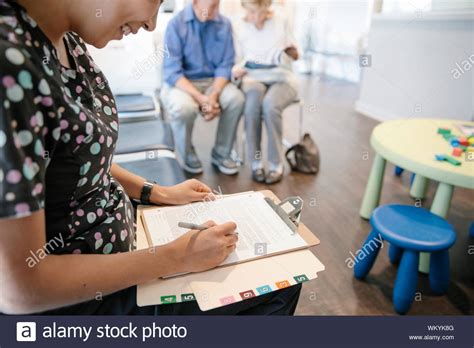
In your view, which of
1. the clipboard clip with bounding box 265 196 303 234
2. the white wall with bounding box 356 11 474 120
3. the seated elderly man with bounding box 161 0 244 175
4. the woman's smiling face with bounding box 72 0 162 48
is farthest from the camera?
the white wall with bounding box 356 11 474 120

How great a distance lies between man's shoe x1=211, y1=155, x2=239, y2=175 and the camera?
2320 mm

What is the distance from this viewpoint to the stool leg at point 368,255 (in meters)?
1.41

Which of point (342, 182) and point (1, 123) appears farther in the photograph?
point (342, 182)

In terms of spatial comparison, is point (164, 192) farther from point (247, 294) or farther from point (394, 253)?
point (394, 253)

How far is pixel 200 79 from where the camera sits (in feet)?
7.72

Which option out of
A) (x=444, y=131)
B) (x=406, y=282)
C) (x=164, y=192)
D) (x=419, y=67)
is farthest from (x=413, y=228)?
(x=419, y=67)

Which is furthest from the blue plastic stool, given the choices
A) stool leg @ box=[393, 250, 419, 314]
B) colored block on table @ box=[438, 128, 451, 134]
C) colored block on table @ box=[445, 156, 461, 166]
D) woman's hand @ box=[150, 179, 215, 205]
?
woman's hand @ box=[150, 179, 215, 205]

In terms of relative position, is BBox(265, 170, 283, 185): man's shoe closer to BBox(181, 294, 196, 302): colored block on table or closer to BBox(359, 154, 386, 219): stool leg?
BBox(359, 154, 386, 219): stool leg

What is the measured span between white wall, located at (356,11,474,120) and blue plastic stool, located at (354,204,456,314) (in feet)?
5.46

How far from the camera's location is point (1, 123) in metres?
0.43

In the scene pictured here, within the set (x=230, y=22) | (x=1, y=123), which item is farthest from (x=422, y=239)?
(x=230, y=22)

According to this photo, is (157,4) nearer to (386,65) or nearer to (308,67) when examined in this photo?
(386,65)

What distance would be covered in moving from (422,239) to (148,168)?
0.99 metres

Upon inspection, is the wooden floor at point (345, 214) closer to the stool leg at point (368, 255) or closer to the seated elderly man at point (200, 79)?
the stool leg at point (368, 255)
